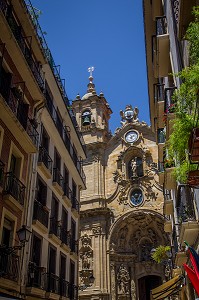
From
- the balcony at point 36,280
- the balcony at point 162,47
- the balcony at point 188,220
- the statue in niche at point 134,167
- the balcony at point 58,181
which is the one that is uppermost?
the statue in niche at point 134,167

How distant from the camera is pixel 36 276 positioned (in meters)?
12.5

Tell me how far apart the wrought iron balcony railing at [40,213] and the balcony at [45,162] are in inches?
57.8

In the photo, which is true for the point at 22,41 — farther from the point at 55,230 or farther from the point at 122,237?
the point at 122,237

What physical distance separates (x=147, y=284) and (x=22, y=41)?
22.5 m

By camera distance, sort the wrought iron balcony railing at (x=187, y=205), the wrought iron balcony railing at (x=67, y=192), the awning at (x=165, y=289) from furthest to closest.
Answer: the wrought iron balcony railing at (x=67, y=192) < the awning at (x=165, y=289) < the wrought iron balcony railing at (x=187, y=205)

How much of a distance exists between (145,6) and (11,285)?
1205cm

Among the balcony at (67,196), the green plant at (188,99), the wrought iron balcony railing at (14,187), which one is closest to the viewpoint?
the green plant at (188,99)

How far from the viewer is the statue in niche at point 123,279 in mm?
26828

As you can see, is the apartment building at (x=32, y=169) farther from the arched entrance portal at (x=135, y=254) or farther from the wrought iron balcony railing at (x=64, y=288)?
the arched entrance portal at (x=135, y=254)

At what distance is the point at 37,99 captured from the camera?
1386 centimetres

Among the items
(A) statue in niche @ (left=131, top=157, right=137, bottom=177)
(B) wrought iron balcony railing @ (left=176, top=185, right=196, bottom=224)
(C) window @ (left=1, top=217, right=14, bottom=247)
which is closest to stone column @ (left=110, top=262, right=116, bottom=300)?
(A) statue in niche @ (left=131, top=157, right=137, bottom=177)

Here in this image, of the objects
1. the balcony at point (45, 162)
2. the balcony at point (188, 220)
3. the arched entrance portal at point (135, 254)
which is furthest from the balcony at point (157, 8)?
the arched entrance portal at point (135, 254)

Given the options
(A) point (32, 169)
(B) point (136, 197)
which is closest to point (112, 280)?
(B) point (136, 197)

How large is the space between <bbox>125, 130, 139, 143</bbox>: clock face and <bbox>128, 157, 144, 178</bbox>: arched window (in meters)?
1.61
